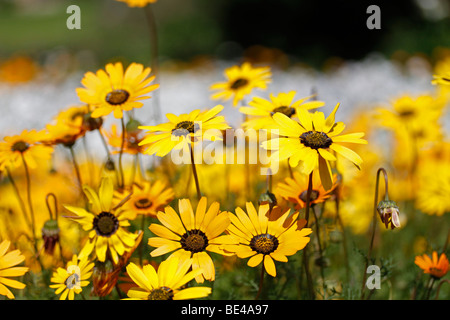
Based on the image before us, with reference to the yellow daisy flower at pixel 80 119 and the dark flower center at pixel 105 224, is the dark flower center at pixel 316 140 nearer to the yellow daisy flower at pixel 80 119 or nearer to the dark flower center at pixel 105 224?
the dark flower center at pixel 105 224

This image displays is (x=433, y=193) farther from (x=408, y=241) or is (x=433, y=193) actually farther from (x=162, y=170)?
(x=162, y=170)

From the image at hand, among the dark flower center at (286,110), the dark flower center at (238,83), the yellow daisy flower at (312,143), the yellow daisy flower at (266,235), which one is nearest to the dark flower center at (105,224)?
the yellow daisy flower at (266,235)

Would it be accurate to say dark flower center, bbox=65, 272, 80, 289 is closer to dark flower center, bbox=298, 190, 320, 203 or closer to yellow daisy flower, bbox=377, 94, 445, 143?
dark flower center, bbox=298, 190, 320, 203

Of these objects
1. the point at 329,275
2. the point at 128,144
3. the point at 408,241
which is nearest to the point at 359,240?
the point at 408,241

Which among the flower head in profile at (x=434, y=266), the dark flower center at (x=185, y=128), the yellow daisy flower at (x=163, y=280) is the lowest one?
the flower head in profile at (x=434, y=266)

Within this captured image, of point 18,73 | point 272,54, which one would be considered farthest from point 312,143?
point 18,73

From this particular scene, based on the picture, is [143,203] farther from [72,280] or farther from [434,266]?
[434,266]

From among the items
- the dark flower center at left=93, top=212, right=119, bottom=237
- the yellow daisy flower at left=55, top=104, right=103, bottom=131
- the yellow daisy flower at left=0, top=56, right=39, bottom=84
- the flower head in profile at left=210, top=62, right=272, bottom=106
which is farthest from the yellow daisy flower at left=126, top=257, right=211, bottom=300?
the yellow daisy flower at left=0, top=56, right=39, bottom=84
